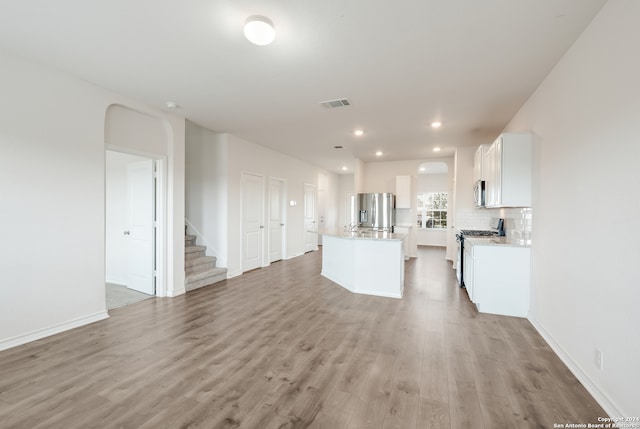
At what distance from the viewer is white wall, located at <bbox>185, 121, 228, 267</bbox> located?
5.79m

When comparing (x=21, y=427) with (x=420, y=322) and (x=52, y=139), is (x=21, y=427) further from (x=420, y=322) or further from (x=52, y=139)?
(x=420, y=322)

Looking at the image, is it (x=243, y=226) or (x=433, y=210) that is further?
(x=433, y=210)

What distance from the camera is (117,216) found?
16.9 feet

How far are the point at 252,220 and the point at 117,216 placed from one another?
2.53 m

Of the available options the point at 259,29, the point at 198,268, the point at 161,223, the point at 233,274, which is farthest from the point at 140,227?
the point at 259,29

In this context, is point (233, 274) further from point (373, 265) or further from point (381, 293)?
point (381, 293)

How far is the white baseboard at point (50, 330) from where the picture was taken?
282cm

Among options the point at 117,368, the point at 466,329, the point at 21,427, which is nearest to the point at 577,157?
the point at 466,329

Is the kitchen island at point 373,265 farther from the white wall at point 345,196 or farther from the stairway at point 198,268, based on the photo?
the white wall at point 345,196

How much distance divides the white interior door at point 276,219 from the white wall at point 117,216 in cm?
312

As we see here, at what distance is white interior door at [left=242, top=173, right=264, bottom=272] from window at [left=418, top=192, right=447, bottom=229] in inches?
267

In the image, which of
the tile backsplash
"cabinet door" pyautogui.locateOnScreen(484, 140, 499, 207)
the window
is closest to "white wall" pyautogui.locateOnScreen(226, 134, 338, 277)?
the window

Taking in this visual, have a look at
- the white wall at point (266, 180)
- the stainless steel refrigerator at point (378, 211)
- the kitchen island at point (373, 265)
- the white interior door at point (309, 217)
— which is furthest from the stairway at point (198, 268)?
the stainless steel refrigerator at point (378, 211)

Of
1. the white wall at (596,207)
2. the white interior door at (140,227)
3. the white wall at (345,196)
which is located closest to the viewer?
the white wall at (596,207)
